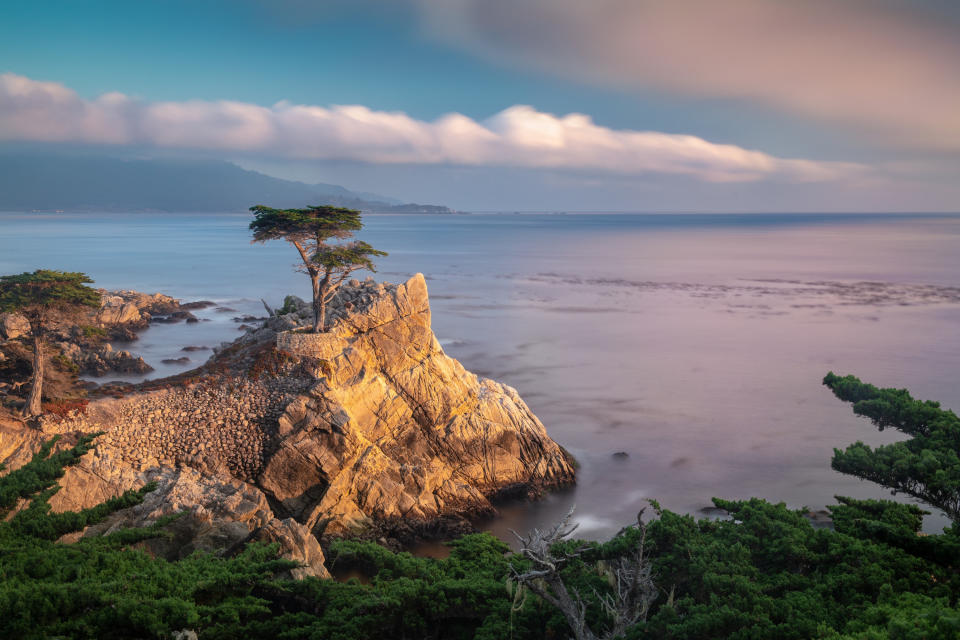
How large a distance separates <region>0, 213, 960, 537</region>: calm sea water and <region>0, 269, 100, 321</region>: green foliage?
1426cm

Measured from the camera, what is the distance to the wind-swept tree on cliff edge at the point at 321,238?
23.3m

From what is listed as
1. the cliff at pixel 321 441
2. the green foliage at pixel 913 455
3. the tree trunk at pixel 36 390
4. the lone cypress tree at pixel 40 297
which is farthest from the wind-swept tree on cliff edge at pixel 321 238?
the green foliage at pixel 913 455

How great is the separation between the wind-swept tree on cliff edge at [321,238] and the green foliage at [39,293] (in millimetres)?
6474

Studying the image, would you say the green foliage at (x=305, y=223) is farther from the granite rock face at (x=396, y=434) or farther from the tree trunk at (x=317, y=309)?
the granite rock face at (x=396, y=434)

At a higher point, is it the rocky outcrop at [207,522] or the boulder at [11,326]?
the boulder at [11,326]

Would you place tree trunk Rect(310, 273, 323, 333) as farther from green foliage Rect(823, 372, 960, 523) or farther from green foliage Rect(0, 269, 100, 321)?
green foliage Rect(823, 372, 960, 523)

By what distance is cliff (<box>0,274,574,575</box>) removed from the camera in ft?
52.3

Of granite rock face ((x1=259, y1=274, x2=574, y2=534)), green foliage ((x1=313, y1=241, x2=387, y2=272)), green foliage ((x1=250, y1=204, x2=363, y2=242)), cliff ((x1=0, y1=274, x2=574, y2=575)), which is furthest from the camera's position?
green foliage ((x1=250, y1=204, x2=363, y2=242))

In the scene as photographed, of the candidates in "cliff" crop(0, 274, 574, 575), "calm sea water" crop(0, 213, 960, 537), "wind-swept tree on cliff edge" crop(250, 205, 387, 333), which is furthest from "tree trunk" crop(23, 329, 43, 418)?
"calm sea water" crop(0, 213, 960, 537)

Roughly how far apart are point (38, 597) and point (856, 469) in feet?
48.1

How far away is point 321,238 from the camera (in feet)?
79.4

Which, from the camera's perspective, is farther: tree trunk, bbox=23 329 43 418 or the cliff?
tree trunk, bbox=23 329 43 418

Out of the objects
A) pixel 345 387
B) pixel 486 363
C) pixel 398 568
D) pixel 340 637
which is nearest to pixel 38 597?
pixel 340 637

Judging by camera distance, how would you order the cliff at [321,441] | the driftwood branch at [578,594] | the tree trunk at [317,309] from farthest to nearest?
the tree trunk at [317,309] → the cliff at [321,441] → the driftwood branch at [578,594]
